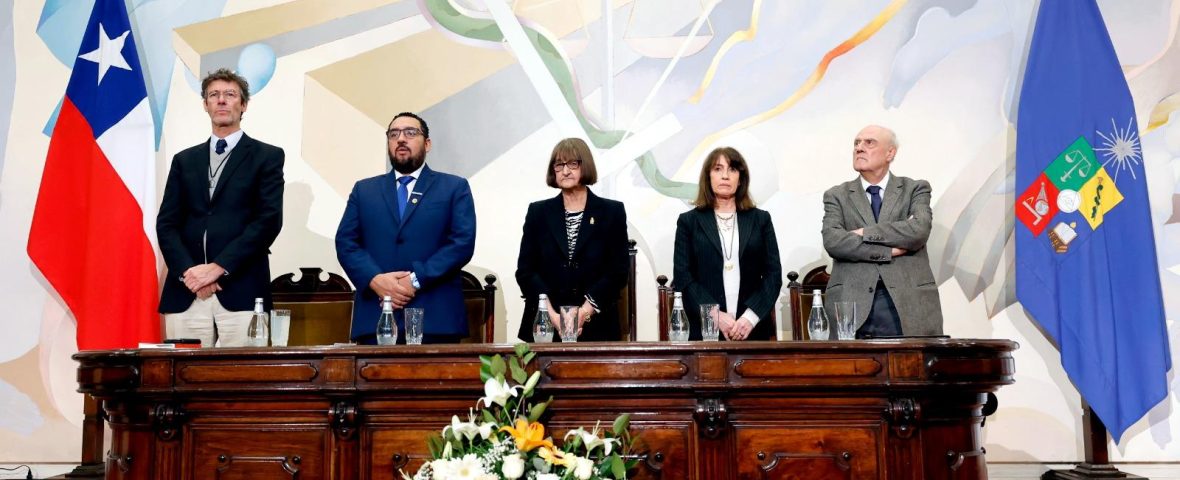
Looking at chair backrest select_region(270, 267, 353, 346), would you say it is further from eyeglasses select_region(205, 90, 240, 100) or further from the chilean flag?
eyeglasses select_region(205, 90, 240, 100)

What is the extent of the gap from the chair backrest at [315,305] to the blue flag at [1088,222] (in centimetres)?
318

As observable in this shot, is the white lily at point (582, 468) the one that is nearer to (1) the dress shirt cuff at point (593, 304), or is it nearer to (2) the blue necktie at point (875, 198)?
(1) the dress shirt cuff at point (593, 304)

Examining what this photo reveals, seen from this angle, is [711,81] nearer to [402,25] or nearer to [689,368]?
[402,25]

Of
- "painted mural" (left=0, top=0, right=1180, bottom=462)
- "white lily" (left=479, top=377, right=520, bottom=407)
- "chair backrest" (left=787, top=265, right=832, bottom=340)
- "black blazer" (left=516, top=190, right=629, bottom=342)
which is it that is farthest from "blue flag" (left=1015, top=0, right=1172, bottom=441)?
"white lily" (left=479, top=377, right=520, bottom=407)

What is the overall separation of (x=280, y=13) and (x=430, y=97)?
94 centimetres

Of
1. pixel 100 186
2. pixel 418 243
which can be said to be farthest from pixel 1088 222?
pixel 100 186

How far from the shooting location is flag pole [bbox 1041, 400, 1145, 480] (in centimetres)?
444

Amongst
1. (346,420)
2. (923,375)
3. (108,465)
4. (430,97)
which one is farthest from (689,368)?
(430,97)

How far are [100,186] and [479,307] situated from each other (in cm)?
199

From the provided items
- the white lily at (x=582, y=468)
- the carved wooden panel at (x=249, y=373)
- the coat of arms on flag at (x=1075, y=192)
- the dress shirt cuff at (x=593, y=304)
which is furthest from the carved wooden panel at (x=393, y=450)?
the coat of arms on flag at (x=1075, y=192)

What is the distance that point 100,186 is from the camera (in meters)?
4.78

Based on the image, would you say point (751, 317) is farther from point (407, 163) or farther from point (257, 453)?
point (257, 453)

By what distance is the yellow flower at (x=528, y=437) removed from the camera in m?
2.10

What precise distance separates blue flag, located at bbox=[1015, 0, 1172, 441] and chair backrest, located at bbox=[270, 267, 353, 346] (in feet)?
10.4
